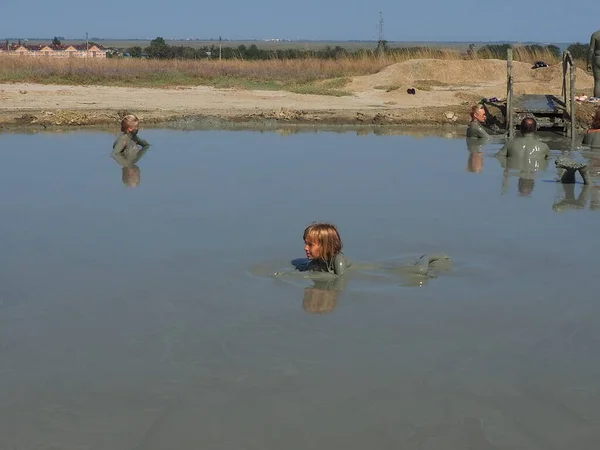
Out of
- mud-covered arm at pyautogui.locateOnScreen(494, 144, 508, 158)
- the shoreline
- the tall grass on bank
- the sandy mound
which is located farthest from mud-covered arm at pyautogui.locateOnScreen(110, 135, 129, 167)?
the sandy mound

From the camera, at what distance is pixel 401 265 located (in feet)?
29.2

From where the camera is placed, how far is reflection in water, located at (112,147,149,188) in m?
13.3

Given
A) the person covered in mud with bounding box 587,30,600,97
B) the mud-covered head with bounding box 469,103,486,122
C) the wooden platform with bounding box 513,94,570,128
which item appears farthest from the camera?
the person covered in mud with bounding box 587,30,600,97

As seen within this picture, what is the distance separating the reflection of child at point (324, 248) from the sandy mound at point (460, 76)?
20282 mm

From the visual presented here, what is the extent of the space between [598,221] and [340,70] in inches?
970

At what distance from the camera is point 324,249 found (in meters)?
8.06

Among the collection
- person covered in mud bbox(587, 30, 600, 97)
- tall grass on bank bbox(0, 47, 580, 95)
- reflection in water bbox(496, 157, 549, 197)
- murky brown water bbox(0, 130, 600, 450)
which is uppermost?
person covered in mud bbox(587, 30, 600, 97)

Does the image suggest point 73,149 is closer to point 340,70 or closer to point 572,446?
point 572,446

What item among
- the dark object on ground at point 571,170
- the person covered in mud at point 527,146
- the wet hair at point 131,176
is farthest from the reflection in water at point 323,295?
the person covered in mud at point 527,146

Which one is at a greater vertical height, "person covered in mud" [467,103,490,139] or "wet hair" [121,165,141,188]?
"person covered in mud" [467,103,490,139]

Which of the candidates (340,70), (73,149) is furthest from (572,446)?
(340,70)

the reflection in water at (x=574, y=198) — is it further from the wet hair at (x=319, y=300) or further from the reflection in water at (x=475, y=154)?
the wet hair at (x=319, y=300)

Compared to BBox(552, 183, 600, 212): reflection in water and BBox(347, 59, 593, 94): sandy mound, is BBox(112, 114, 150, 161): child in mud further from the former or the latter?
BBox(347, 59, 593, 94): sandy mound

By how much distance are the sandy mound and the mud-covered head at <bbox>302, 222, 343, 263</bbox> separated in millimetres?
20455
